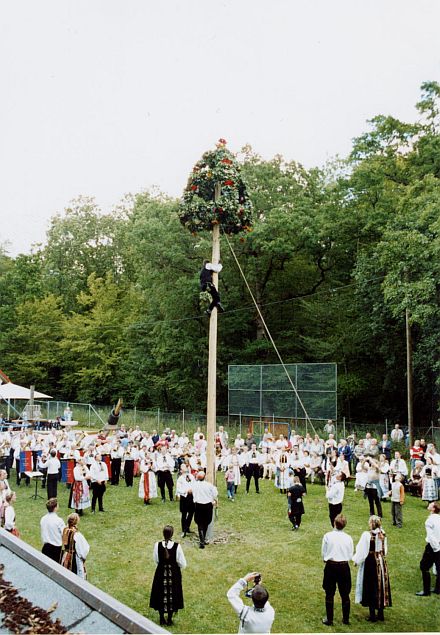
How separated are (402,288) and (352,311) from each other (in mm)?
11507

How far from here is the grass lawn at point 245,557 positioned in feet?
28.1

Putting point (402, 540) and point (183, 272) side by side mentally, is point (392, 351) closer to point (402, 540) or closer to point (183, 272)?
point (183, 272)

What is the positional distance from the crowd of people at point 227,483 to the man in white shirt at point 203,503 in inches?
0.8

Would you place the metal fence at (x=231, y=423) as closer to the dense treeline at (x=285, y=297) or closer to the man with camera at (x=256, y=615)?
the dense treeline at (x=285, y=297)

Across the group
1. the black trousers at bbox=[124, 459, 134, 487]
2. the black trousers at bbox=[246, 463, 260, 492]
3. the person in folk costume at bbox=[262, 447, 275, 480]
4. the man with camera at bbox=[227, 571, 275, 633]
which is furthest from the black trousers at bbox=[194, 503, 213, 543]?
the person in folk costume at bbox=[262, 447, 275, 480]

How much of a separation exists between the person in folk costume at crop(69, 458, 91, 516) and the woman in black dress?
6375 mm

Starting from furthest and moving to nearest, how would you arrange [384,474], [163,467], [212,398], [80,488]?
[163,467] → [384,474] → [80,488] → [212,398]

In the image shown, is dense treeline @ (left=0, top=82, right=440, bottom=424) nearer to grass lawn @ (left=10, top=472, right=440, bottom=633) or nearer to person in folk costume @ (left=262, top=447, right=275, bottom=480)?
person in folk costume @ (left=262, top=447, right=275, bottom=480)

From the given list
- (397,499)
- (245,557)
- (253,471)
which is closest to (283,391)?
(253,471)

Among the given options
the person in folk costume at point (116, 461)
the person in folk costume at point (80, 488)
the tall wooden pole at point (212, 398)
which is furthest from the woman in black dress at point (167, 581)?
the person in folk costume at point (116, 461)

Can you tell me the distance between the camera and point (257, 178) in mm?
35000

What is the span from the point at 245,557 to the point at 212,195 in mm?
7973

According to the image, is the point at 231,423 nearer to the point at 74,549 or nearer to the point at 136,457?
the point at 136,457

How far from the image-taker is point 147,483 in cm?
1590
